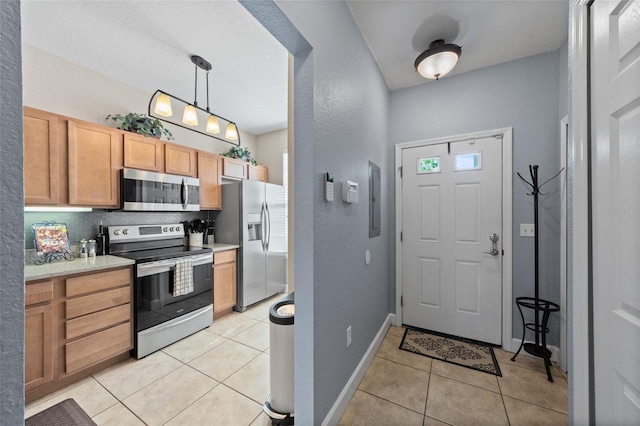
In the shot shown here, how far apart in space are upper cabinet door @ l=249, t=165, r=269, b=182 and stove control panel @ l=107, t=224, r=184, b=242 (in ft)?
4.54

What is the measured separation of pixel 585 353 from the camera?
1039 millimetres

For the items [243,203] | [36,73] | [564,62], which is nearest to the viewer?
[564,62]

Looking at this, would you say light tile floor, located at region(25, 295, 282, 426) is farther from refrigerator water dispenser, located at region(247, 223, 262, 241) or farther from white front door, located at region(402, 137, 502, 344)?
white front door, located at region(402, 137, 502, 344)

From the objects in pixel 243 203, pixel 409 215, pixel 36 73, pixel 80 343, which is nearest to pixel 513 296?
pixel 409 215

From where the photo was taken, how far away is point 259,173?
4.29 m

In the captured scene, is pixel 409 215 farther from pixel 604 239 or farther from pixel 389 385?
pixel 604 239

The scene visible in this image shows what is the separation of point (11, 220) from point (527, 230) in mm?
3102

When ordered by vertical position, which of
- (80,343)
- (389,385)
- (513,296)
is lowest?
(389,385)

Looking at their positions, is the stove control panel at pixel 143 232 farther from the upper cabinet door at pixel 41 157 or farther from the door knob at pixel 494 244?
the door knob at pixel 494 244

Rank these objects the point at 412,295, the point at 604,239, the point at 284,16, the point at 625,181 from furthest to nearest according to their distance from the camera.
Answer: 1. the point at 412,295
2. the point at 284,16
3. the point at 604,239
4. the point at 625,181

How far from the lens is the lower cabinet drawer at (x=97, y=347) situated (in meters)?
1.92

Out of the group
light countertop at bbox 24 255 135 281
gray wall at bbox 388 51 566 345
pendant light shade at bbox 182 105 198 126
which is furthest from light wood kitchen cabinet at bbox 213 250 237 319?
gray wall at bbox 388 51 566 345

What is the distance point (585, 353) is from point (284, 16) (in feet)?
6.43

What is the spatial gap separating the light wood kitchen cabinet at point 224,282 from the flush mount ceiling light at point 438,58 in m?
3.00
